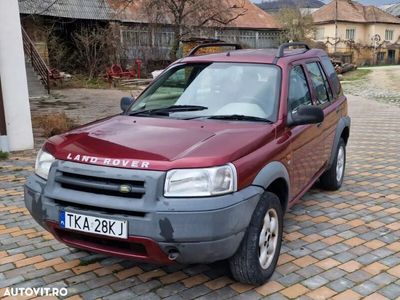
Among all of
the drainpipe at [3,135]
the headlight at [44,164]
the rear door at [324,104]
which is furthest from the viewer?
the drainpipe at [3,135]

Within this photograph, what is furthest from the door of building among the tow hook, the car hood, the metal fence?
the tow hook

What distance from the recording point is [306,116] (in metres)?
3.91

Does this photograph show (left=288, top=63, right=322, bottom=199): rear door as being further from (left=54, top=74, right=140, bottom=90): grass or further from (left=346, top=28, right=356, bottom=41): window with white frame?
(left=346, top=28, right=356, bottom=41): window with white frame

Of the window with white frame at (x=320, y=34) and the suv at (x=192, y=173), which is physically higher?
the window with white frame at (x=320, y=34)

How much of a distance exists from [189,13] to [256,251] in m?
23.4

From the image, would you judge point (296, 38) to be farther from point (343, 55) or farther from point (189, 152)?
point (189, 152)

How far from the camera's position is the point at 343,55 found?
52906 mm

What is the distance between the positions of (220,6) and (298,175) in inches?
889

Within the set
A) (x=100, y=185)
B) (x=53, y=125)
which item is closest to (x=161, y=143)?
(x=100, y=185)

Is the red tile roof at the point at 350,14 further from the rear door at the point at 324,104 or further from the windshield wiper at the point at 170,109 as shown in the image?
the windshield wiper at the point at 170,109

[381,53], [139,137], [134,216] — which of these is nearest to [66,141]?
[139,137]

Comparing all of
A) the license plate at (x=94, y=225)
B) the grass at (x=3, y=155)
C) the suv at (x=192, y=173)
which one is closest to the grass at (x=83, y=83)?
the grass at (x=3, y=155)

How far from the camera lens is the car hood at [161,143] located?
301cm

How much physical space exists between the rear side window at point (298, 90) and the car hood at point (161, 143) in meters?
0.65
